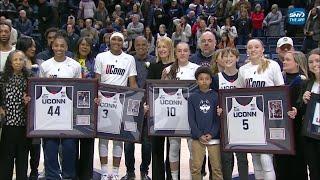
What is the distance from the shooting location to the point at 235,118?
6.49 metres

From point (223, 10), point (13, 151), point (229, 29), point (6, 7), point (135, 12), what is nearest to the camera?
point (13, 151)

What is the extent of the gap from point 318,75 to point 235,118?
1087 millimetres

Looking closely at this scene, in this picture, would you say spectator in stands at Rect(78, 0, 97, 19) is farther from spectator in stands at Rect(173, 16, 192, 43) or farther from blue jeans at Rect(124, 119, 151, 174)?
blue jeans at Rect(124, 119, 151, 174)

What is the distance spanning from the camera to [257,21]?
733 inches

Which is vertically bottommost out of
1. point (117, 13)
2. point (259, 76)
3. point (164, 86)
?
point (164, 86)

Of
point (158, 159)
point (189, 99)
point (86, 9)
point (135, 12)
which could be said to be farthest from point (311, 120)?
point (86, 9)

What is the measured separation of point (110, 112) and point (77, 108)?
42 centimetres

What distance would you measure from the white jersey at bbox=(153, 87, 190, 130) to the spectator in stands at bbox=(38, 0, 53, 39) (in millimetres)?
12981

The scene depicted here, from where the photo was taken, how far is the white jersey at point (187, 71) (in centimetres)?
690

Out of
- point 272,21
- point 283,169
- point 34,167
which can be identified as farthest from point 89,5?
point 283,169

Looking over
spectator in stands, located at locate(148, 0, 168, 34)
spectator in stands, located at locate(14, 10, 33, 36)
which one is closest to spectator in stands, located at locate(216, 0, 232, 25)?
spectator in stands, located at locate(148, 0, 168, 34)

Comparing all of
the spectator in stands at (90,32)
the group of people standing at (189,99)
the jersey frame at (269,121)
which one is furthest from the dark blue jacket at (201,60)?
the spectator in stands at (90,32)

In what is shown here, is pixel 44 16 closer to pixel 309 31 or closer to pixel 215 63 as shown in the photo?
pixel 309 31

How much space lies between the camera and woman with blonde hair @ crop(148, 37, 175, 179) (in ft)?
23.0
